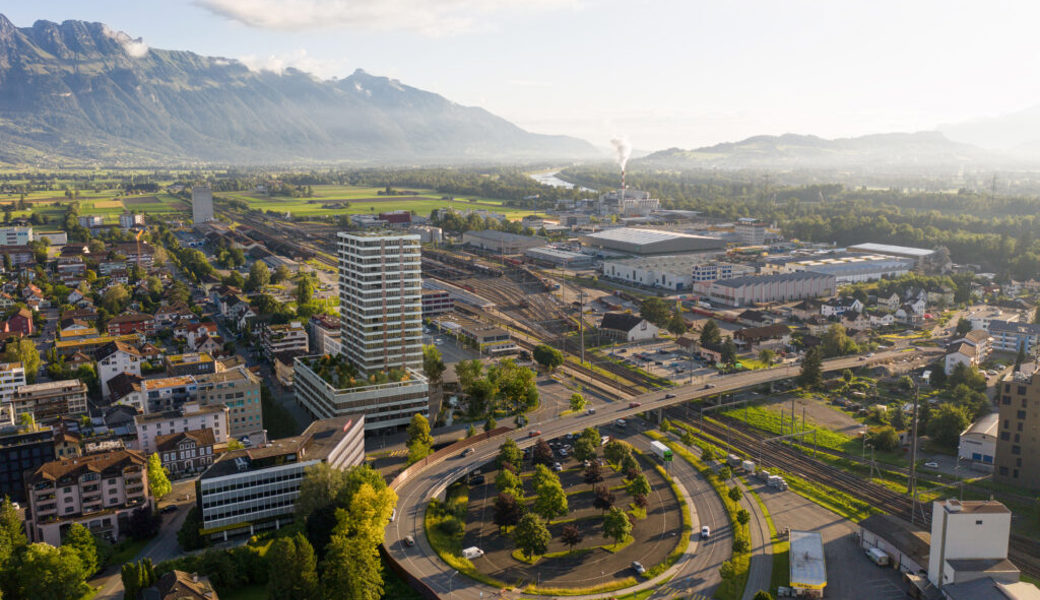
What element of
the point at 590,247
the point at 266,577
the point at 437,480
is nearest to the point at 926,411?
the point at 437,480

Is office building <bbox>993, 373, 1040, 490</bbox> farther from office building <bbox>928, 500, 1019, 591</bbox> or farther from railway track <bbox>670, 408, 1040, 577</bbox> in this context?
office building <bbox>928, 500, 1019, 591</bbox>

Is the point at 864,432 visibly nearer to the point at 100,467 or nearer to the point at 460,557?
the point at 460,557

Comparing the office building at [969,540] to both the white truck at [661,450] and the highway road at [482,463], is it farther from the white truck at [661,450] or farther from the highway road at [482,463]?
the white truck at [661,450]

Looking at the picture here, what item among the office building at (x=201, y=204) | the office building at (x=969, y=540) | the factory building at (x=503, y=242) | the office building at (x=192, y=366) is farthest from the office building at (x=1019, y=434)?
the office building at (x=201, y=204)

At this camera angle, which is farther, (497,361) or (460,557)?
(497,361)

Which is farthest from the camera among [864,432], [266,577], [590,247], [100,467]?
[590,247]

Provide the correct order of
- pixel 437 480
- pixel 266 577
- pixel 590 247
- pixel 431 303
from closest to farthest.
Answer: pixel 266 577, pixel 437 480, pixel 431 303, pixel 590 247
